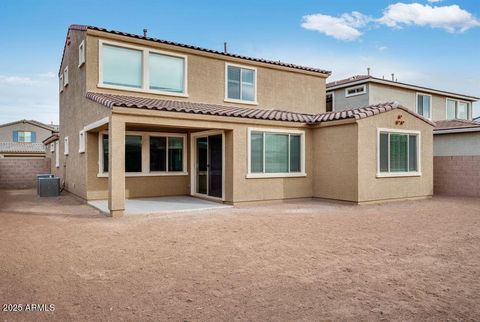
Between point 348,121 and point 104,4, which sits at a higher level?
point 104,4

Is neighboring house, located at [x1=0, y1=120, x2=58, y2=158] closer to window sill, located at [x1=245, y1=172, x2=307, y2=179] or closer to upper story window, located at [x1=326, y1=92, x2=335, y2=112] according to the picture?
upper story window, located at [x1=326, y1=92, x2=335, y2=112]

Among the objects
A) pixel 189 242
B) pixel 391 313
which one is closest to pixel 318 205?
pixel 189 242

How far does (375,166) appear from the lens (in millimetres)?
13023

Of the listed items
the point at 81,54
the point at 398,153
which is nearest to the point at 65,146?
the point at 81,54

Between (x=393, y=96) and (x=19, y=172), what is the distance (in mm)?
23883

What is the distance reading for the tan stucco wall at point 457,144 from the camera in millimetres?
15870

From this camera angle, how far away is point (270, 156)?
1333cm

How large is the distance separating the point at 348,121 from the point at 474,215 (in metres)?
4.83

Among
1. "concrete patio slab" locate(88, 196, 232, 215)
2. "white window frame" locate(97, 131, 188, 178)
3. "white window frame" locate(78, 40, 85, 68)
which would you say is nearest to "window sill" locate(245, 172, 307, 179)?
"concrete patio slab" locate(88, 196, 232, 215)

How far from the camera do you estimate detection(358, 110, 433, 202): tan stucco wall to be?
496 inches

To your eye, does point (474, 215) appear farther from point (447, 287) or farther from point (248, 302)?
point (248, 302)

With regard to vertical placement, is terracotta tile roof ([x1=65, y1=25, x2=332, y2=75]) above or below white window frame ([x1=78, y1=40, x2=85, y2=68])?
above

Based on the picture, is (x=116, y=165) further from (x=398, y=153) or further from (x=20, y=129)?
(x=20, y=129)

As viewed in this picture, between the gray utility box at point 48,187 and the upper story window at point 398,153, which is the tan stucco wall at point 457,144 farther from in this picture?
the gray utility box at point 48,187
